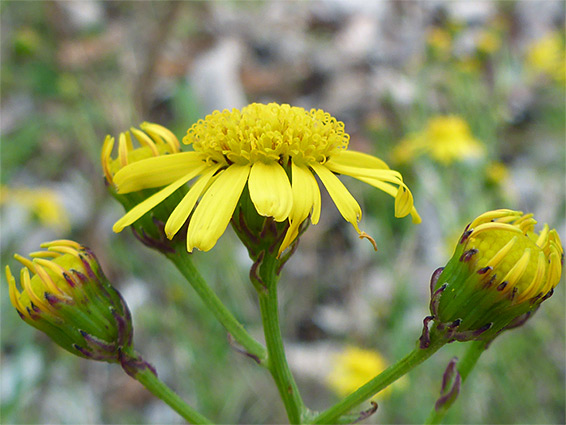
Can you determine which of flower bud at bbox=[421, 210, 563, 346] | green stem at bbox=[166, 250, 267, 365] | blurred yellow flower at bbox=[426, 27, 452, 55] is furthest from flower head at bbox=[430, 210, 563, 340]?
blurred yellow flower at bbox=[426, 27, 452, 55]

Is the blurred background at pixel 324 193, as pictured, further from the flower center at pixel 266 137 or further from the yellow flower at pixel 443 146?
the flower center at pixel 266 137

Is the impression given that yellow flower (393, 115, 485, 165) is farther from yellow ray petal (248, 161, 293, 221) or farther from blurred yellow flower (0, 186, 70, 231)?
yellow ray petal (248, 161, 293, 221)

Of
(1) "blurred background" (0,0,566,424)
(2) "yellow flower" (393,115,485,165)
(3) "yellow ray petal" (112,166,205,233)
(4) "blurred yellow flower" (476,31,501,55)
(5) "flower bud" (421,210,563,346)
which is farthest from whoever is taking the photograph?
(4) "blurred yellow flower" (476,31,501,55)

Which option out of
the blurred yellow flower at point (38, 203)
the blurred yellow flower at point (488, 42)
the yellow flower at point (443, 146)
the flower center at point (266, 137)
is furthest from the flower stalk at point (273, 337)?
the blurred yellow flower at point (488, 42)

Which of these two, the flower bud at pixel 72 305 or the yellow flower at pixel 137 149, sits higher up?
the yellow flower at pixel 137 149

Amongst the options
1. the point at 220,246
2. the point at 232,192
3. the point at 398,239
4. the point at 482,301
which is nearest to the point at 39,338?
the point at 220,246

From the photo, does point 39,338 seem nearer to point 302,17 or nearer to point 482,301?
point 482,301

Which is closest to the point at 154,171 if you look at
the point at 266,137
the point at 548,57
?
the point at 266,137
